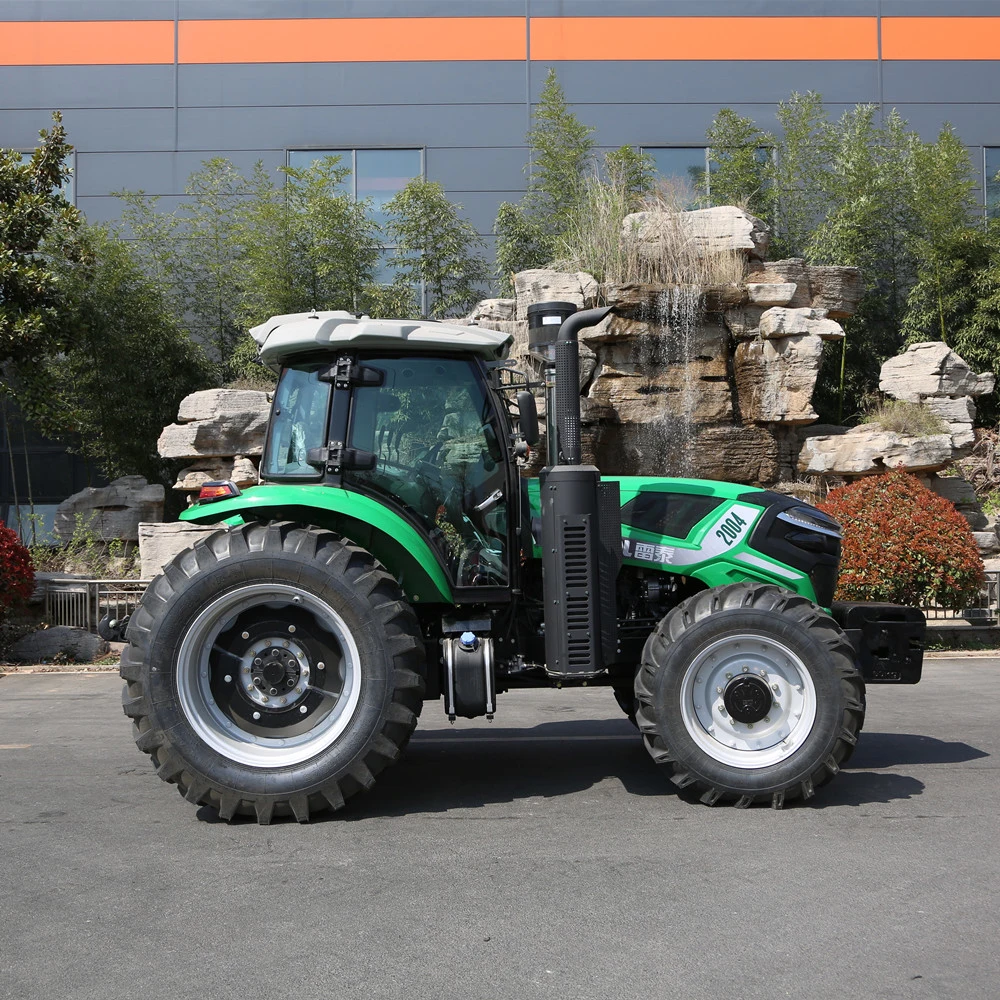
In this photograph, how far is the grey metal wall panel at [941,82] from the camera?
21.3 meters

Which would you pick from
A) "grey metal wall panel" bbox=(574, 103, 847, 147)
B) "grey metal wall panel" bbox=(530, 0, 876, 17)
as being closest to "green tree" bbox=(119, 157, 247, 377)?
"grey metal wall panel" bbox=(574, 103, 847, 147)

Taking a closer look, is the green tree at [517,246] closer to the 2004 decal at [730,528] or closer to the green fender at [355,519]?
the 2004 decal at [730,528]

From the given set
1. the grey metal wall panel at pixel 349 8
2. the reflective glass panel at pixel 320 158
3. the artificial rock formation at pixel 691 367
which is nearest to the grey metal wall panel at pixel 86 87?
the grey metal wall panel at pixel 349 8

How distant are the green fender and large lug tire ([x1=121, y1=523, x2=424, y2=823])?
153 mm

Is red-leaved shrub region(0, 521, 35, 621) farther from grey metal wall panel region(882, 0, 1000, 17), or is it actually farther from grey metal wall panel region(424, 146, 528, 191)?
grey metal wall panel region(882, 0, 1000, 17)

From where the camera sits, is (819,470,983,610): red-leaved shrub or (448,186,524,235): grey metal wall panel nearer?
(819,470,983,610): red-leaved shrub

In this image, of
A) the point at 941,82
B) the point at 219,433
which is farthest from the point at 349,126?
the point at 941,82

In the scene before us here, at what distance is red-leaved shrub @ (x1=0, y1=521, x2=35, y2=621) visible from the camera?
1012 centimetres

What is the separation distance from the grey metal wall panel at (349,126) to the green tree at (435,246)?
3.31 m

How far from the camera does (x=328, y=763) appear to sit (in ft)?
15.1

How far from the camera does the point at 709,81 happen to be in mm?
21141

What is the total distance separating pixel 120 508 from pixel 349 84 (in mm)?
10121

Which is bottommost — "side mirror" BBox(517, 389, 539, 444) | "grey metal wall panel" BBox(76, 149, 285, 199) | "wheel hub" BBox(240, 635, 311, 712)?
"wheel hub" BBox(240, 635, 311, 712)

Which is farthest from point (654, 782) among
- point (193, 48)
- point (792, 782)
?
point (193, 48)
